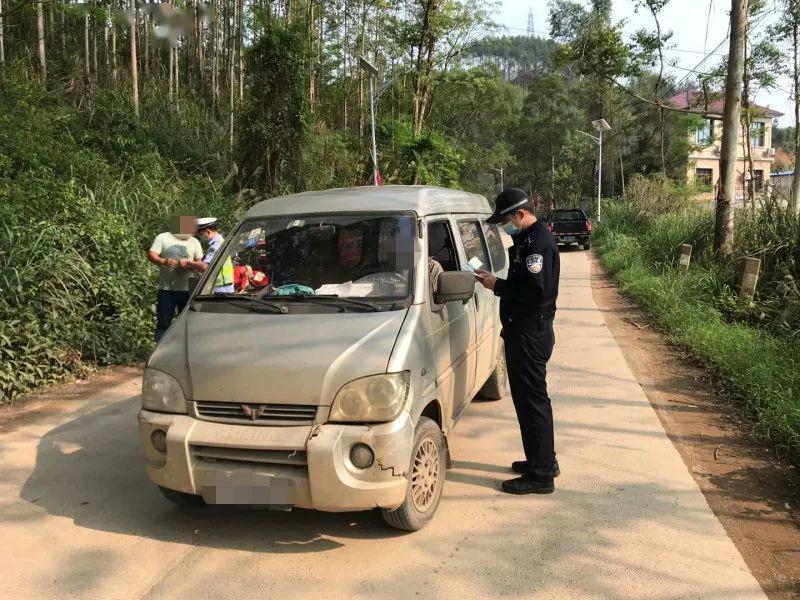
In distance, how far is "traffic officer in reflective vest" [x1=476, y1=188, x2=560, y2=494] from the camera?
149 inches

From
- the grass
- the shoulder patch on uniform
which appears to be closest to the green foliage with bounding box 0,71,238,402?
the shoulder patch on uniform

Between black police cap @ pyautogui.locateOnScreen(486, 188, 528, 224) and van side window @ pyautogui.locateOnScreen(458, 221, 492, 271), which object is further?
van side window @ pyautogui.locateOnScreen(458, 221, 492, 271)

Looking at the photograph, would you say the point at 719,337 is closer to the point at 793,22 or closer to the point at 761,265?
the point at 761,265

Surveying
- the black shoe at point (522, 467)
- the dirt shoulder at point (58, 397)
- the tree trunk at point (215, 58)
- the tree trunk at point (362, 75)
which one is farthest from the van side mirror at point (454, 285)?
the tree trunk at point (362, 75)

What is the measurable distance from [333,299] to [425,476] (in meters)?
1.14

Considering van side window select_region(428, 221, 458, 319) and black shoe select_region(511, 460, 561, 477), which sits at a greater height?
van side window select_region(428, 221, 458, 319)

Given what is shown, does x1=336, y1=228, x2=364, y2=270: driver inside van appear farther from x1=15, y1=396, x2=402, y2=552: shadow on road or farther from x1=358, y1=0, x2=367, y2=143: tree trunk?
x1=358, y1=0, x2=367, y2=143: tree trunk

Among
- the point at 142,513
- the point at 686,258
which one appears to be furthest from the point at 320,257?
the point at 686,258

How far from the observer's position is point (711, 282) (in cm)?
988

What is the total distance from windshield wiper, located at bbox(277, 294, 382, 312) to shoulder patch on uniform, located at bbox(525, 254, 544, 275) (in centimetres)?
97

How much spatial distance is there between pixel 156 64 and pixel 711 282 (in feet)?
65.0

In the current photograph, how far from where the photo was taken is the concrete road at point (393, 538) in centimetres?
298

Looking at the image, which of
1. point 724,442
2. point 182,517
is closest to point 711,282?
point 724,442

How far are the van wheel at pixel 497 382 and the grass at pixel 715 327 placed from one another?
7.10 feet
